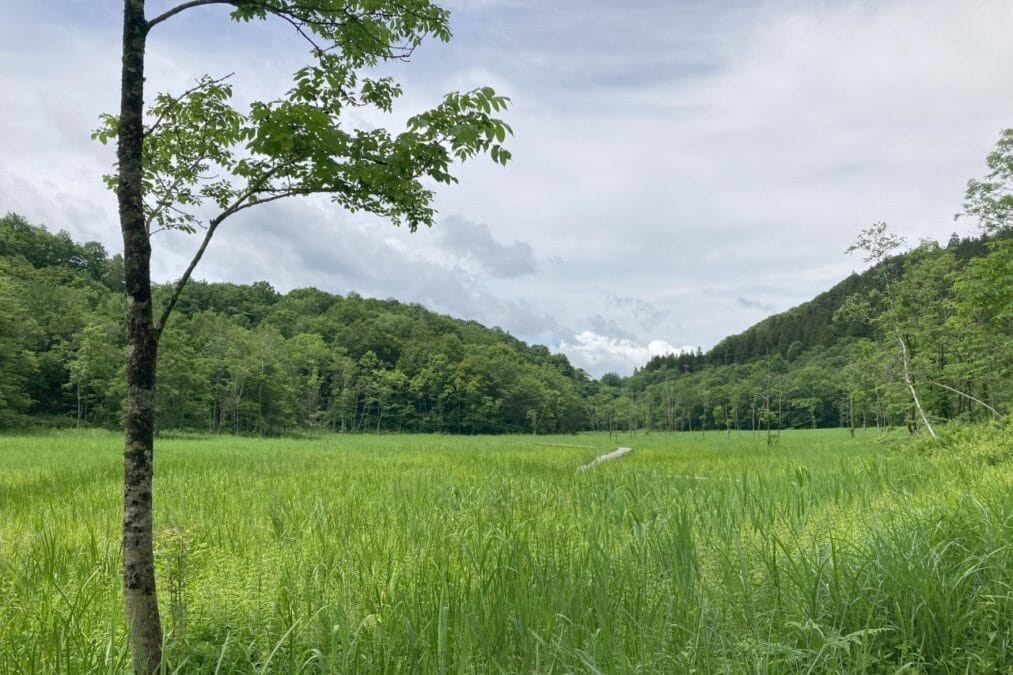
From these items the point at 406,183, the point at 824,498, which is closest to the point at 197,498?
the point at 406,183

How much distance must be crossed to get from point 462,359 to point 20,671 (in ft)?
320

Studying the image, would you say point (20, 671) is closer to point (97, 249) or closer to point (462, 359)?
point (462, 359)

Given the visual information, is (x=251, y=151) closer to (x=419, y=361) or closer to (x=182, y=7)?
(x=182, y=7)

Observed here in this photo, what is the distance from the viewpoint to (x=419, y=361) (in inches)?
3799

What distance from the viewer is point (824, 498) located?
255 inches

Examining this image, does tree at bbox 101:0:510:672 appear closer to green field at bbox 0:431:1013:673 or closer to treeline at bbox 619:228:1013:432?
green field at bbox 0:431:1013:673

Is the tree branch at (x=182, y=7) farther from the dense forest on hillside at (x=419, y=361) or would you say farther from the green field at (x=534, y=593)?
the dense forest on hillside at (x=419, y=361)

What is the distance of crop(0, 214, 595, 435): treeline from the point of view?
47.1 metres

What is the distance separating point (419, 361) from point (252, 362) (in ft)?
130

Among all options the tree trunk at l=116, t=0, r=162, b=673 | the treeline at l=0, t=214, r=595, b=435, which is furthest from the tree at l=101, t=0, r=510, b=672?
the treeline at l=0, t=214, r=595, b=435

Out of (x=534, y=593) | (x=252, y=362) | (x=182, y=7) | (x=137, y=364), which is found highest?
(x=252, y=362)

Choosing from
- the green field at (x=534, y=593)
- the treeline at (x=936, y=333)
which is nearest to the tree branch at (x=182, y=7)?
the green field at (x=534, y=593)

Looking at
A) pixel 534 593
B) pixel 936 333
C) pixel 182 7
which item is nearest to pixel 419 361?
pixel 936 333

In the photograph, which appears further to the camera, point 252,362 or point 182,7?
point 252,362
